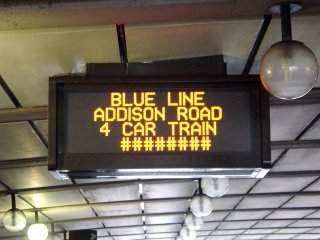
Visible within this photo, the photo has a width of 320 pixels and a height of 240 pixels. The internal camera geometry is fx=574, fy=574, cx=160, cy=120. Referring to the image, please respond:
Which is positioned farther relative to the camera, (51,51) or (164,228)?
(164,228)

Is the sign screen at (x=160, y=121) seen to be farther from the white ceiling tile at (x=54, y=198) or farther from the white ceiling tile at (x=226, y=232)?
the white ceiling tile at (x=226, y=232)

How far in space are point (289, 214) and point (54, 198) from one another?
532 centimetres

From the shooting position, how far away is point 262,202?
10820 mm

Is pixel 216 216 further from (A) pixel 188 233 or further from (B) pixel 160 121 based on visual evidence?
(B) pixel 160 121

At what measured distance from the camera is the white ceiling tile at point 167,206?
10544 millimetres

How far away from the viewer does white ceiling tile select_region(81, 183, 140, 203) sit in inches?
353

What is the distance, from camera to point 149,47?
4.25 meters

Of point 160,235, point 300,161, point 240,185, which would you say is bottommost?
point 160,235

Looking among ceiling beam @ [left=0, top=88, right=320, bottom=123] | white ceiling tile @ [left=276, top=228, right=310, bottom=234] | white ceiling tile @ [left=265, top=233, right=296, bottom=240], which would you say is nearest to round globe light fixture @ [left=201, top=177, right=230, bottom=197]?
ceiling beam @ [left=0, top=88, right=320, bottom=123]

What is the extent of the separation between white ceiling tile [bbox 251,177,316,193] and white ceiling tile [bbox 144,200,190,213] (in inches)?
58.2

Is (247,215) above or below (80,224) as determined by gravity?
above

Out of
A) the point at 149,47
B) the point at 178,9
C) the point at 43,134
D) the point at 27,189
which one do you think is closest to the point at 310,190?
the point at 27,189

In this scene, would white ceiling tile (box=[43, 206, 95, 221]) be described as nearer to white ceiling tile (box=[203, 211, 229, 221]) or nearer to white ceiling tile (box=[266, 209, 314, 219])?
white ceiling tile (box=[203, 211, 229, 221])

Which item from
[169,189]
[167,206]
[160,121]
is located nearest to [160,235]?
[167,206]
